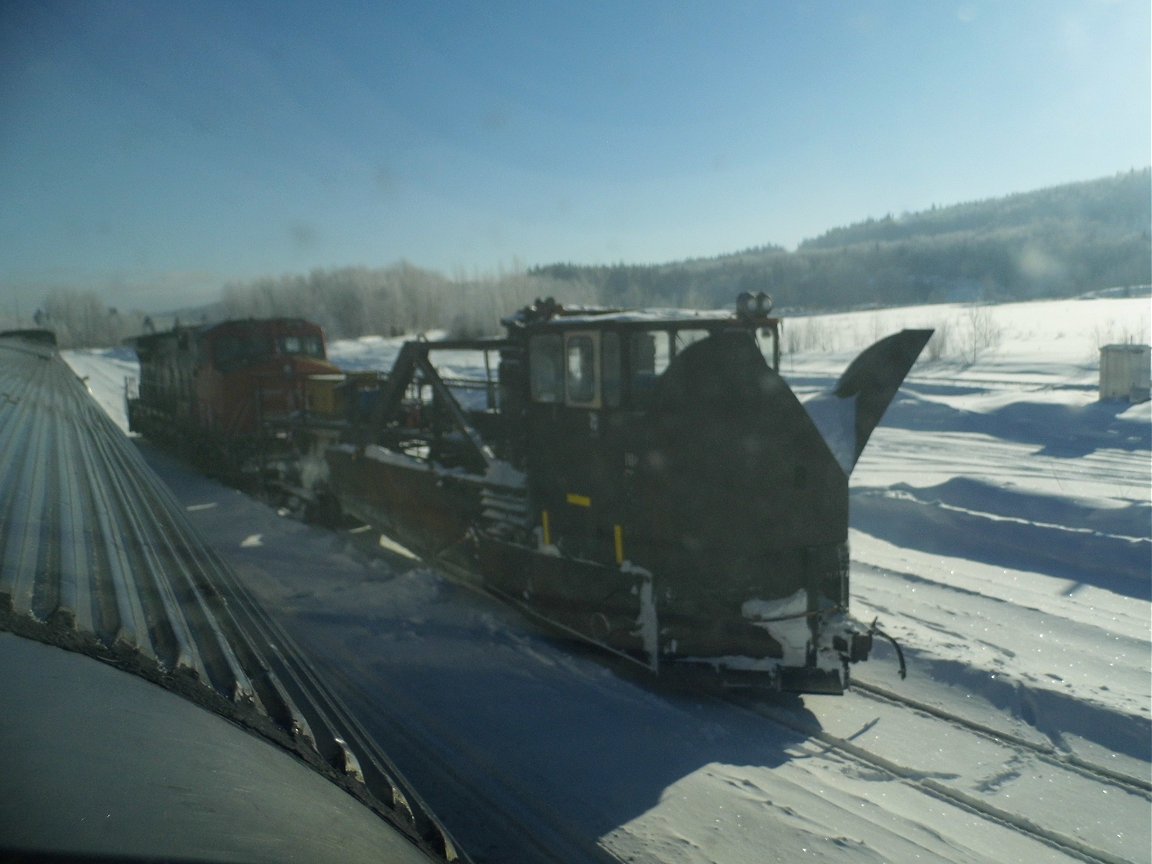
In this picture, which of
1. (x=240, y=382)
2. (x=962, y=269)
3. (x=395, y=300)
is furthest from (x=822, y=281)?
(x=240, y=382)

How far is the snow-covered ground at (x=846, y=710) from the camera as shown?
4.61 metres

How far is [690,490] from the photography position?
20.1ft

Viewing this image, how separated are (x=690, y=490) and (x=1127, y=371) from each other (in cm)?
1523

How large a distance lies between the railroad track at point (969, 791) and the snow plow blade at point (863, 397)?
198cm

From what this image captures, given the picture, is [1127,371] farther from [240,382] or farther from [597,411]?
[240,382]

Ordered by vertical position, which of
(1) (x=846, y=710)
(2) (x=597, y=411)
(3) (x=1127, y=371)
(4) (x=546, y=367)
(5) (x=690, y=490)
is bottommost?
(1) (x=846, y=710)

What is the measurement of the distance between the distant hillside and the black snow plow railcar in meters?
46.1

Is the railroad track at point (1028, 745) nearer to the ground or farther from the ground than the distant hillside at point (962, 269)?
nearer to the ground

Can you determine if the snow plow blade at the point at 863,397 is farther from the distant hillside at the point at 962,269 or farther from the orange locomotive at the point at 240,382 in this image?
the distant hillside at the point at 962,269

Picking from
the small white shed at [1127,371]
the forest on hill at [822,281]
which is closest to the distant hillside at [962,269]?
the forest on hill at [822,281]

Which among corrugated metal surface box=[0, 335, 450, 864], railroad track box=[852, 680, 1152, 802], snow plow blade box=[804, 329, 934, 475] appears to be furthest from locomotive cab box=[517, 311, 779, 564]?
corrugated metal surface box=[0, 335, 450, 864]

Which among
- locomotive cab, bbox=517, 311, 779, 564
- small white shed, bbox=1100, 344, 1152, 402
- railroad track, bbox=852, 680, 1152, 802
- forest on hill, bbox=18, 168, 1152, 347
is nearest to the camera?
railroad track, bbox=852, 680, 1152, 802

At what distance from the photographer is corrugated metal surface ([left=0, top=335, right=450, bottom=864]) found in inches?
63.4

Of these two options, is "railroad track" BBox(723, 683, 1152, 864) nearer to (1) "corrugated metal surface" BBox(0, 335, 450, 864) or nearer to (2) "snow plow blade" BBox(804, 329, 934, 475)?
(2) "snow plow blade" BBox(804, 329, 934, 475)
